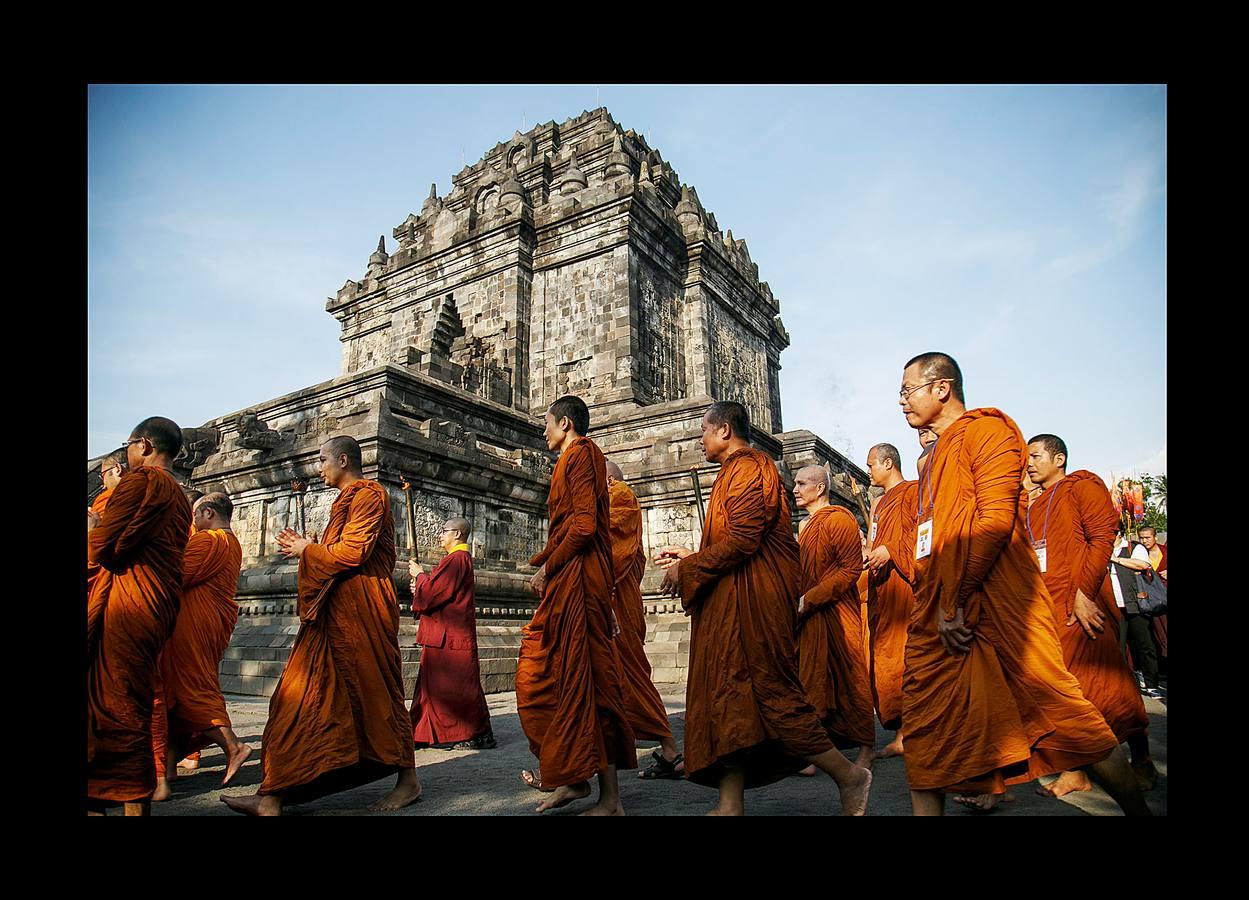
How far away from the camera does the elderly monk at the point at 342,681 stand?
11.2 feet

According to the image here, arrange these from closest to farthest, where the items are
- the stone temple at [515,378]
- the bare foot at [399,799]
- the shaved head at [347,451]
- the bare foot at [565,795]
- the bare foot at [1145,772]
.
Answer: the bare foot at [565,795]
the bare foot at [399,799]
the bare foot at [1145,772]
the shaved head at [347,451]
the stone temple at [515,378]

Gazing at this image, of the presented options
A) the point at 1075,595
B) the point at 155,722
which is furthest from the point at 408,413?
the point at 1075,595

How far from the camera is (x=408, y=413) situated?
1133 centimetres

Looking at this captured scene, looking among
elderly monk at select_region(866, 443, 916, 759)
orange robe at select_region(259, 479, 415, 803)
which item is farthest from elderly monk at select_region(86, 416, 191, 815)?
elderly monk at select_region(866, 443, 916, 759)

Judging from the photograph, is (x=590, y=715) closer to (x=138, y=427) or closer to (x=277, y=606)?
(x=138, y=427)

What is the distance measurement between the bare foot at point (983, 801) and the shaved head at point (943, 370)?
185cm

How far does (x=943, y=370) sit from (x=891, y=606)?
7.88 feet

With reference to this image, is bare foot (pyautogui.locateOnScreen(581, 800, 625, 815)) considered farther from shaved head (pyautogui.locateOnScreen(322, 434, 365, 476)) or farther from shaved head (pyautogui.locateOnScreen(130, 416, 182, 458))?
shaved head (pyautogui.locateOnScreen(130, 416, 182, 458))

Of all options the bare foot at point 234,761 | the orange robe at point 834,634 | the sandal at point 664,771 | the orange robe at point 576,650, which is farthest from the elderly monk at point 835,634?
the bare foot at point 234,761

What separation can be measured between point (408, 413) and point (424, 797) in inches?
318

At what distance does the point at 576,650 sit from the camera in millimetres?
3561

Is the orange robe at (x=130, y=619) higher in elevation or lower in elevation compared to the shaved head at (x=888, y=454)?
lower

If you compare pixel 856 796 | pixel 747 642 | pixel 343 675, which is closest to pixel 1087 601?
pixel 856 796

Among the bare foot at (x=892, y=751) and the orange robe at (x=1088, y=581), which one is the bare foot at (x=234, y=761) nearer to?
the bare foot at (x=892, y=751)
